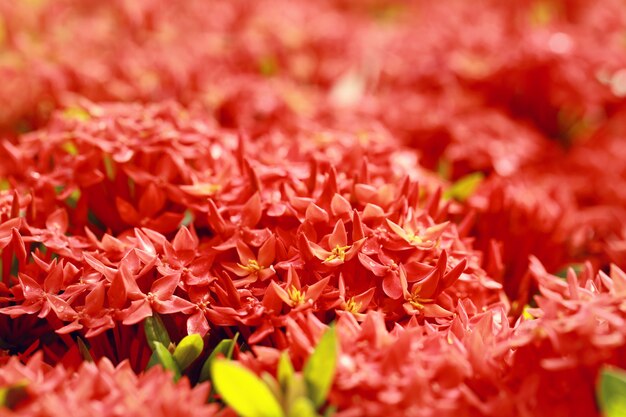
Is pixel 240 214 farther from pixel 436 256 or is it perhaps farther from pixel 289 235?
pixel 436 256

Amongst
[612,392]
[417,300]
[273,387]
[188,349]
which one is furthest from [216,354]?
[612,392]

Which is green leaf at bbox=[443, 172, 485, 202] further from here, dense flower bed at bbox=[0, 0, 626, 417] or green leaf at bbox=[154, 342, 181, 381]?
green leaf at bbox=[154, 342, 181, 381]

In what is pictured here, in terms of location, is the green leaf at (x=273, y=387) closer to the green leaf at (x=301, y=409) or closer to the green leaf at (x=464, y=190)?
the green leaf at (x=301, y=409)

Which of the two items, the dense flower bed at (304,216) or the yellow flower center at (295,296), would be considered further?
the yellow flower center at (295,296)

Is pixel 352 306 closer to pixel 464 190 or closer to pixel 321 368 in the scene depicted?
pixel 321 368

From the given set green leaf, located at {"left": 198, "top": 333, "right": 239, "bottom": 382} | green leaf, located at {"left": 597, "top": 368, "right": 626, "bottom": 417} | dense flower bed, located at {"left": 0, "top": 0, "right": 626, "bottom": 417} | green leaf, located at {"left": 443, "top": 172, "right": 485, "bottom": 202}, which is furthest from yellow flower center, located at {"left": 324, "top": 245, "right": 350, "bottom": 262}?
green leaf, located at {"left": 443, "top": 172, "right": 485, "bottom": 202}

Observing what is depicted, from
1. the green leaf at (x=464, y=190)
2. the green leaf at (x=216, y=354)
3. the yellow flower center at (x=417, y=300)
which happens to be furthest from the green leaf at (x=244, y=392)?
the green leaf at (x=464, y=190)
